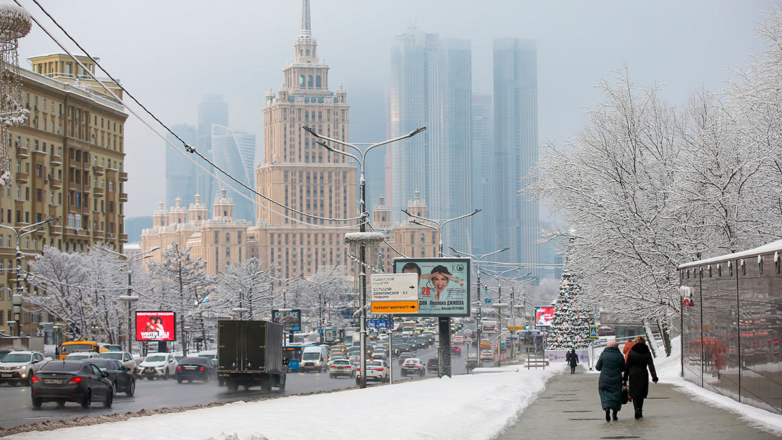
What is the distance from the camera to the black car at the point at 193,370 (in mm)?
44125

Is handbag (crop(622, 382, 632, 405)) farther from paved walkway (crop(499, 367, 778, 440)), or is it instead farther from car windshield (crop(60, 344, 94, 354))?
car windshield (crop(60, 344, 94, 354))

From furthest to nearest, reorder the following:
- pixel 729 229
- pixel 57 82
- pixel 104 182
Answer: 1. pixel 104 182
2. pixel 57 82
3. pixel 729 229

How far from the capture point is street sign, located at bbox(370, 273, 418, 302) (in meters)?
34.8

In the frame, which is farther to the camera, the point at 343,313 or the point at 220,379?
the point at 343,313

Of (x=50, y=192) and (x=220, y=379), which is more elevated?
(x=50, y=192)

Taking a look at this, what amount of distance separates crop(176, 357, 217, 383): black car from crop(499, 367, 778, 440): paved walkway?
83.4ft

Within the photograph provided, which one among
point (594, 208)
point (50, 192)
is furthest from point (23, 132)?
point (594, 208)

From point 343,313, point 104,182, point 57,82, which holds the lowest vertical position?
point 343,313

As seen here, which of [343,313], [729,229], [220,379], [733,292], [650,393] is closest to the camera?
[733,292]

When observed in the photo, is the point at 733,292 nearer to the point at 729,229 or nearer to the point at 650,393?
the point at 650,393

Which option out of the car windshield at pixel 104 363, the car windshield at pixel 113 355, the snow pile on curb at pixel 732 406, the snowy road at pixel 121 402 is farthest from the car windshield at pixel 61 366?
the car windshield at pixel 113 355

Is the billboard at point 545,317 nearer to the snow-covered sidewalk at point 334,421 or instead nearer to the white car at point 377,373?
the white car at point 377,373

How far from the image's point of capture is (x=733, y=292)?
18688 millimetres

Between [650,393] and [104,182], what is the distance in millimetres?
89653
